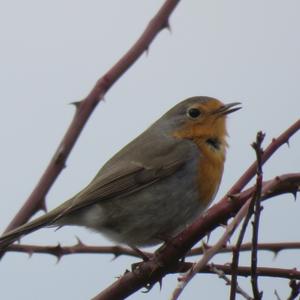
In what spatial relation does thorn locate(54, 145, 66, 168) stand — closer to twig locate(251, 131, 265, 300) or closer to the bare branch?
the bare branch

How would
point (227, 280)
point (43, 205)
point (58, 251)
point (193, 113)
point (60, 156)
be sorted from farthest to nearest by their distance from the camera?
point (193, 113) → point (58, 251) → point (43, 205) → point (60, 156) → point (227, 280)

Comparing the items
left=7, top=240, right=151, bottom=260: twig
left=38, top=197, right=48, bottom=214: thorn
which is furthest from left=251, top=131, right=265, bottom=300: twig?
left=7, top=240, right=151, bottom=260: twig

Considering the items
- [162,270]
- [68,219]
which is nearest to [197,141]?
[68,219]

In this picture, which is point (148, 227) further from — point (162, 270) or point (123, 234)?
point (162, 270)

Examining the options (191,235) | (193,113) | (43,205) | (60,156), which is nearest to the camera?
(191,235)

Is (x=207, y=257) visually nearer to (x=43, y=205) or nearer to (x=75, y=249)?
(x=43, y=205)

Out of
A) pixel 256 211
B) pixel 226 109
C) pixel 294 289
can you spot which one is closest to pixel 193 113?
pixel 226 109

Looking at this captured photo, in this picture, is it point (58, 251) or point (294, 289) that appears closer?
point (294, 289)

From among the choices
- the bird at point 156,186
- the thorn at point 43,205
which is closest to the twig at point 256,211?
the thorn at point 43,205
